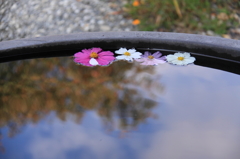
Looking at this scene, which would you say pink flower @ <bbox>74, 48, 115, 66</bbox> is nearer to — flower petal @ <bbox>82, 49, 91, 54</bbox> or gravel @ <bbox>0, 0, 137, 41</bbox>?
flower petal @ <bbox>82, 49, 91, 54</bbox>

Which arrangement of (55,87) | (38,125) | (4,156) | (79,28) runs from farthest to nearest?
(79,28)
(55,87)
(38,125)
(4,156)

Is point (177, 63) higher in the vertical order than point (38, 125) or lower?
higher

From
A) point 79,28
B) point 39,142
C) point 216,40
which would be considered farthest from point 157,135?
point 79,28

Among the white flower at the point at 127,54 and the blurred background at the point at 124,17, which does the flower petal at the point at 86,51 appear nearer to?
the white flower at the point at 127,54

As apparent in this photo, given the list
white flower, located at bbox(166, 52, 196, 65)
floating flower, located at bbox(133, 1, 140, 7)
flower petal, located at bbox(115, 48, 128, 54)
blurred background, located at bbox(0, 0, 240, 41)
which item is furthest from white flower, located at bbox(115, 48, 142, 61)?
floating flower, located at bbox(133, 1, 140, 7)

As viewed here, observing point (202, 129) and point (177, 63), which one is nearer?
point (202, 129)

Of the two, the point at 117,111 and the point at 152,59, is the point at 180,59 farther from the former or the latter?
the point at 117,111

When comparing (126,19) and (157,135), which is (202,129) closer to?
(157,135)
